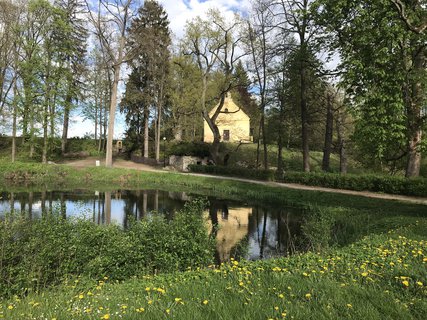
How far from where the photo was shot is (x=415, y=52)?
1584cm

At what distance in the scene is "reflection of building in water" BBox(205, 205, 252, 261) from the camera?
33.4ft

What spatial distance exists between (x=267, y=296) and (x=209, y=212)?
1273 centimetres

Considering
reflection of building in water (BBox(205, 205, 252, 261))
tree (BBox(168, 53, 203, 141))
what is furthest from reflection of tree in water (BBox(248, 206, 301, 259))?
tree (BBox(168, 53, 203, 141))

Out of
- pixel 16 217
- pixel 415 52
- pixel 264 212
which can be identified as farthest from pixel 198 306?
pixel 415 52

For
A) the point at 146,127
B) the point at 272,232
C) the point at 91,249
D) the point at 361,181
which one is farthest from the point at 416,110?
the point at 146,127

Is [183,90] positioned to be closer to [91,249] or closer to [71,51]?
[71,51]

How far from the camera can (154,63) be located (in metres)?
35.8

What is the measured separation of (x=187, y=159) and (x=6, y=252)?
29.6 m

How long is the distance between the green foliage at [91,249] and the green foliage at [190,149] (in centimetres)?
2769

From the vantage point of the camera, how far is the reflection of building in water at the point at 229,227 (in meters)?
10.2

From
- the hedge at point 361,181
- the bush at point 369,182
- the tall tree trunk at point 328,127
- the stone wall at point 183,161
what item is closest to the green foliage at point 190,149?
the stone wall at point 183,161

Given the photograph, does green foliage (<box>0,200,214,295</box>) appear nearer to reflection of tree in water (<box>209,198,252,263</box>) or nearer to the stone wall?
reflection of tree in water (<box>209,198,252,263</box>)

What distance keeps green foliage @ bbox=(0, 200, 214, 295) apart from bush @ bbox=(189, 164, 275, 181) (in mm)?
17804

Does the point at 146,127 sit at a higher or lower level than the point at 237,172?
higher
